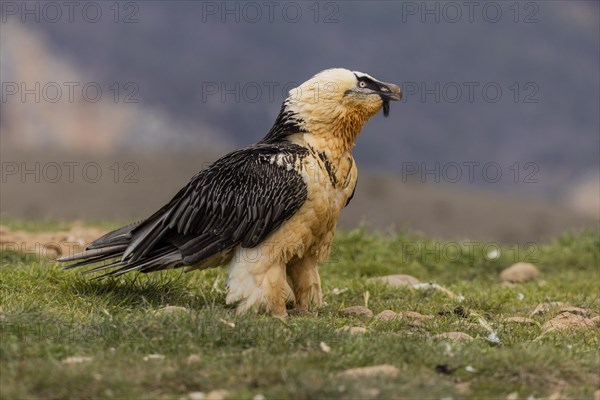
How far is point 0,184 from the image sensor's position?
39.1m

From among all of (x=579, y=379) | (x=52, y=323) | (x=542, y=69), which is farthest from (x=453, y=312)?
(x=542, y=69)

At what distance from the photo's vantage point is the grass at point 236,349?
18.0 feet

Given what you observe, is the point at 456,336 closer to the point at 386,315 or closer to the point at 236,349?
the point at 386,315

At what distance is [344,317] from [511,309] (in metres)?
1.85

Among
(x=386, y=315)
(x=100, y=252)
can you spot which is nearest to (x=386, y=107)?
(x=386, y=315)

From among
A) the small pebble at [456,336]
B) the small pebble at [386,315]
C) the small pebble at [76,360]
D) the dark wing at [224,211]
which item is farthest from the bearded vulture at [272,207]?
the small pebble at [76,360]

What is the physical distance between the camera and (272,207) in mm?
7891

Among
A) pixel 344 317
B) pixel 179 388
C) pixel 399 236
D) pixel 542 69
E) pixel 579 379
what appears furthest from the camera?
pixel 542 69

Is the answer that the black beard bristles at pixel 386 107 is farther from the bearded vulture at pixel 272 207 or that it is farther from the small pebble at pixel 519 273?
the small pebble at pixel 519 273

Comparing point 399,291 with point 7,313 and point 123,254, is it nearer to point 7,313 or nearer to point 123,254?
point 123,254

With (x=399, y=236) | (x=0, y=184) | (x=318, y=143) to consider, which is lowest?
(x=0, y=184)

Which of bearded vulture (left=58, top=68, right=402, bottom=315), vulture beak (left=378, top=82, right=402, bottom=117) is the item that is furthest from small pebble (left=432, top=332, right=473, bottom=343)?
vulture beak (left=378, top=82, right=402, bottom=117)

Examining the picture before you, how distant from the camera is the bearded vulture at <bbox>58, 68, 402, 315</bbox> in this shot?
7.95 metres

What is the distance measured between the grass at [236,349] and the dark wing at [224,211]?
360 millimetres
